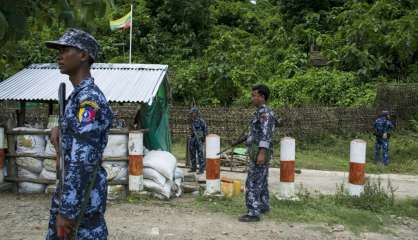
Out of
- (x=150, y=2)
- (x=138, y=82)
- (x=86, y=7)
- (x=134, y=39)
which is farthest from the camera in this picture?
(x=150, y=2)

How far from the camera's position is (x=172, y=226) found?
650 cm

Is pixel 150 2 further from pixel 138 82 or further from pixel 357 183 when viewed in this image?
pixel 357 183

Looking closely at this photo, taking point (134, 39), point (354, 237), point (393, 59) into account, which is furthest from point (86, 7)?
point (134, 39)

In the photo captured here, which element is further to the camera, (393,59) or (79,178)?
(393,59)

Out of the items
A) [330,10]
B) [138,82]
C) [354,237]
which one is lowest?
[354,237]

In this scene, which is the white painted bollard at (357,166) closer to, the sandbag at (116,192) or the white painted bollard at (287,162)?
the white painted bollard at (287,162)

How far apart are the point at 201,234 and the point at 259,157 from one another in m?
1.28

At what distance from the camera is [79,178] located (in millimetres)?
3121

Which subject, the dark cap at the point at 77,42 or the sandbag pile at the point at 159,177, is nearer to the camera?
the dark cap at the point at 77,42

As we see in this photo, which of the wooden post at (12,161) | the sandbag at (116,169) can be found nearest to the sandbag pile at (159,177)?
the sandbag at (116,169)

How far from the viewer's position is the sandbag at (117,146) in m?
7.87

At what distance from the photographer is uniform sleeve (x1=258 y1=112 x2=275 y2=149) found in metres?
6.86

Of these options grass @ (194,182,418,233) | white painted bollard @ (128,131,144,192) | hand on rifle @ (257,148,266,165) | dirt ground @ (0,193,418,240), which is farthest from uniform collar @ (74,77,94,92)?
white painted bollard @ (128,131,144,192)

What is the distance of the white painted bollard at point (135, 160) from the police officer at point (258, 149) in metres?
1.72
